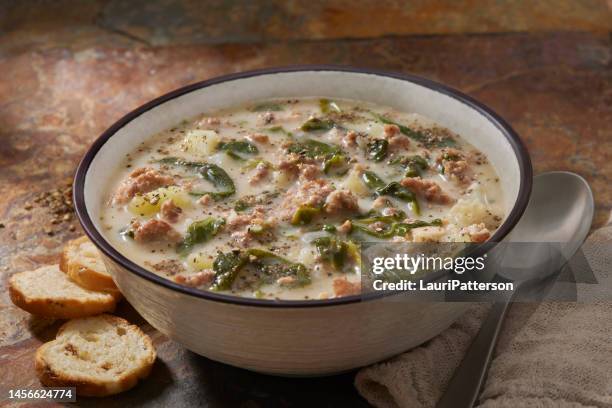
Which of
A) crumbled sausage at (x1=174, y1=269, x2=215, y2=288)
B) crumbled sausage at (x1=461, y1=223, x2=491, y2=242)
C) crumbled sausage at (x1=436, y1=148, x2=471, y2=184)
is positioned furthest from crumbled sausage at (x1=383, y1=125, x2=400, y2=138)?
crumbled sausage at (x1=174, y1=269, x2=215, y2=288)

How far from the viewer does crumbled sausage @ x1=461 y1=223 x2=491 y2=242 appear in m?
2.92

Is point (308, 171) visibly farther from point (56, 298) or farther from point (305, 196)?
point (56, 298)

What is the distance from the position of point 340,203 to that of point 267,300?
30.7 inches

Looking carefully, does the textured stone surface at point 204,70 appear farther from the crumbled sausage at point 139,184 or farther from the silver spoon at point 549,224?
the crumbled sausage at point 139,184

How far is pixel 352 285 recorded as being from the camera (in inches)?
109

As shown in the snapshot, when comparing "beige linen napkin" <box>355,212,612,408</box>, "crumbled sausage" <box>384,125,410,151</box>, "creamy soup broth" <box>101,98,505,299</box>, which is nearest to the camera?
"beige linen napkin" <box>355,212,612,408</box>

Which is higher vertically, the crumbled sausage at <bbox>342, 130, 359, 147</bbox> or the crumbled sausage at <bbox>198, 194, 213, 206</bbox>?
the crumbled sausage at <bbox>342, 130, 359, 147</bbox>

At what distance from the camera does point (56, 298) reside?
3.22 metres

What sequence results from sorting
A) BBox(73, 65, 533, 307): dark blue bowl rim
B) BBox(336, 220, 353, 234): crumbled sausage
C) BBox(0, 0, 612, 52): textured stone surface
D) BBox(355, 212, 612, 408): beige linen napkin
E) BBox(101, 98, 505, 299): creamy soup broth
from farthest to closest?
1. BBox(0, 0, 612, 52): textured stone surface
2. BBox(336, 220, 353, 234): crumbled sausage
3. BBox(101, 98, 505, 299): creamy soup broth
4. BBox(355, 212, 612, 408): beige linen napkin
5. BBox(73, 65, 533, 307): dark blue bowl rim

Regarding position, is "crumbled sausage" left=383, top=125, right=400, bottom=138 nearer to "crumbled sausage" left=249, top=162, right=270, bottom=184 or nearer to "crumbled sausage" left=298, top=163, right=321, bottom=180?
"crumbled sausage" left=298, top=163, right=321, bottom=180

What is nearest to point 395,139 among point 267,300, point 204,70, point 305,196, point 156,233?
point 305,196

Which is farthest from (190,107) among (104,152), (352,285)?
(352,285)

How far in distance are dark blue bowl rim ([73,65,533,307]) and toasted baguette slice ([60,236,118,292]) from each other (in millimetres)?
394

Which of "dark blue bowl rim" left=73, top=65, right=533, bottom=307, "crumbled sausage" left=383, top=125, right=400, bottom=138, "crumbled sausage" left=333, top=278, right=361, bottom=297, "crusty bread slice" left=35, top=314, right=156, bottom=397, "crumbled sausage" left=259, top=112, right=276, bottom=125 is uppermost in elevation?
"dark blue bowl rim" left=73, top=65, right=533, bottom=307
